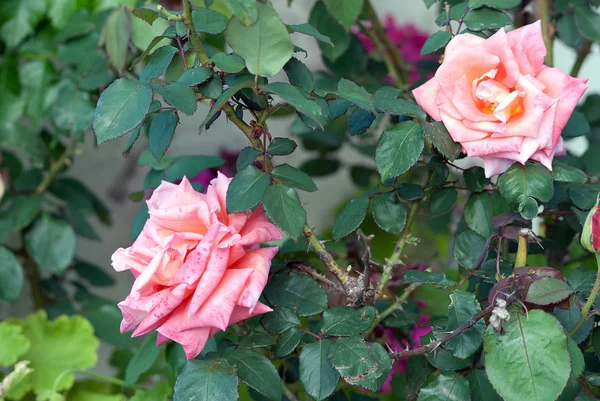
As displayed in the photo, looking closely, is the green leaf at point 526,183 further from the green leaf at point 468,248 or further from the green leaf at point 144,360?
the green leaf at point 144,360

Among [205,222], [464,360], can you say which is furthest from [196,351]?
[464,360]

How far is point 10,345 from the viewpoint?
2.27ft

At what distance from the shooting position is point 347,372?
16.7 inches

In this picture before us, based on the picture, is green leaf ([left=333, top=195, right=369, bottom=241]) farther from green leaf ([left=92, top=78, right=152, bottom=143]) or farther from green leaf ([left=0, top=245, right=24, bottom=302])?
green leaf ([left=0, top=245, right=24, bottom=302])

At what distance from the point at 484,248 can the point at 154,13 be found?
298 millimetres

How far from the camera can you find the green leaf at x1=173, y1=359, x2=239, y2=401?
0.42m

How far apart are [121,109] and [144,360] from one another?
0.31m

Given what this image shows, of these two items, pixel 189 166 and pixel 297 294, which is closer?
pixel 297 294

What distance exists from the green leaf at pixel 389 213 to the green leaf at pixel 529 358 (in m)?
0.13

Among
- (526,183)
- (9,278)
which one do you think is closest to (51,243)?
(9,278)

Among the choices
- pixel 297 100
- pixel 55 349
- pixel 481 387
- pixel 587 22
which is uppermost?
pixel 297 100

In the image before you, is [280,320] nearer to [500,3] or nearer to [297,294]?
[297,294]

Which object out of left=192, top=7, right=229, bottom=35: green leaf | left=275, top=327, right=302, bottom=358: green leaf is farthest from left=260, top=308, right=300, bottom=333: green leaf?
left=192, top=7, right=229, bottom=35: green leaf

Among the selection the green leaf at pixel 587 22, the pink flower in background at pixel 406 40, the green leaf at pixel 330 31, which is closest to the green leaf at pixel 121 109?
the green leaf at pixel 330 31
